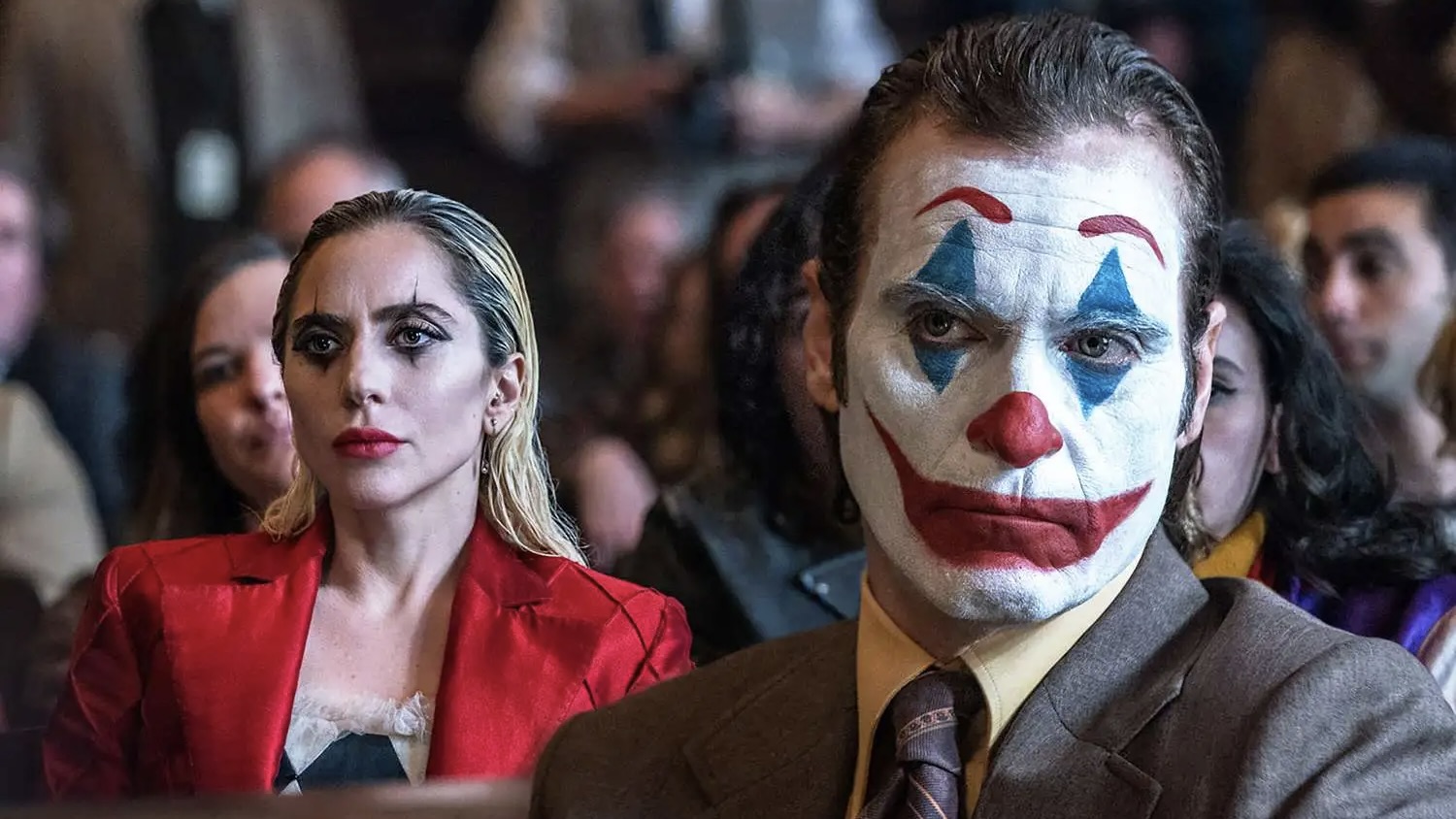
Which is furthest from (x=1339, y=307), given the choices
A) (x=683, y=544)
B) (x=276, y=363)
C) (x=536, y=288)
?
(x=276, y=363)

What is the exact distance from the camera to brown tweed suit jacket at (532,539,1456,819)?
135 centimetres

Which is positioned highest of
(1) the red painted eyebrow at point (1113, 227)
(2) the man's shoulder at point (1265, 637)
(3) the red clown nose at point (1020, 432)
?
(1) the red painted eyebrow at point (1113, 227)

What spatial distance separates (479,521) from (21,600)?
2.11 ft

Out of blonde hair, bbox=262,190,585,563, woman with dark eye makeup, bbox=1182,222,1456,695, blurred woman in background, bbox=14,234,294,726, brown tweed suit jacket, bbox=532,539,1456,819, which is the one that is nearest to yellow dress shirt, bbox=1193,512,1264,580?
woman with dark eye makeup, bbox=1182,222,1456,695

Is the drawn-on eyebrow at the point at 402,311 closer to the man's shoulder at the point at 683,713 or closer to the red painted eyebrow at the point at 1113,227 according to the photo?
the man's shoulder at the point at 683,713

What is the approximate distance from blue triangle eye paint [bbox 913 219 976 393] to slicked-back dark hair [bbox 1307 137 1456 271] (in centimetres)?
147

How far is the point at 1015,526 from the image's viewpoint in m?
1.45

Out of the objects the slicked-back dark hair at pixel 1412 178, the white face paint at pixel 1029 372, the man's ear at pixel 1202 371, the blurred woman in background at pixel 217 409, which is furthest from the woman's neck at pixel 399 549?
the slicked-back dark hair at pixel 1412 178

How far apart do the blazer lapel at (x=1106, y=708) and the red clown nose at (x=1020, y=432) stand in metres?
0.15

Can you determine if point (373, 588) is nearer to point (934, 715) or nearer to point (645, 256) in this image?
point (934, 715)

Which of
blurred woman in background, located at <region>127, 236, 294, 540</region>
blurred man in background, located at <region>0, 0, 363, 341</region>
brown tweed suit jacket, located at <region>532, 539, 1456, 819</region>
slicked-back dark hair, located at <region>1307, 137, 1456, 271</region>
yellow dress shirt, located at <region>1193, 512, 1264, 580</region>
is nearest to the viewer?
brown tweed suit jacket, located at <region>532, 539, 1456, 819</region>

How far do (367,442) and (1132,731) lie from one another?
0.62m

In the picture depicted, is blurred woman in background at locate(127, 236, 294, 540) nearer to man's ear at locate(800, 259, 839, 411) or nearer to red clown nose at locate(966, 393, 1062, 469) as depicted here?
man's ear at locate(800, 259, 839, 411)

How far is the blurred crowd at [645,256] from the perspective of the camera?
1.80 m
